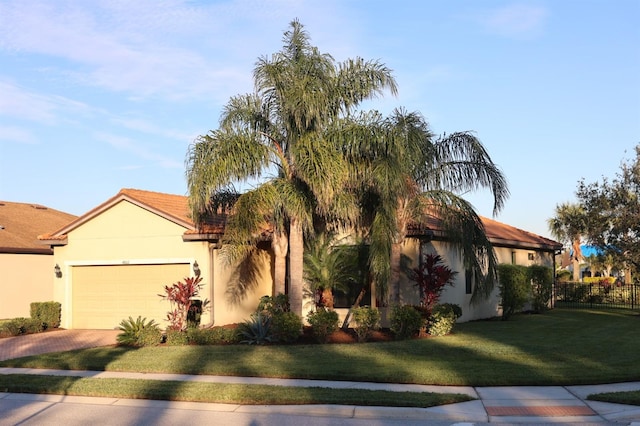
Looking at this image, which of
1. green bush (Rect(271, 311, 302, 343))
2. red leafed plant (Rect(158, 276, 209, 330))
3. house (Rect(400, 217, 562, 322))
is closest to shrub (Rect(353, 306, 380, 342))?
green bush (Rect(271, 311, 302, 343))

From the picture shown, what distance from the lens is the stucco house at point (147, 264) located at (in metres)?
20.6

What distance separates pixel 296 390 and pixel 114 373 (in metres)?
4.24

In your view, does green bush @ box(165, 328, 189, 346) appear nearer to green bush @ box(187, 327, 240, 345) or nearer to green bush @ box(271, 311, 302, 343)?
green bush @ box(187, 327, 240, 345)

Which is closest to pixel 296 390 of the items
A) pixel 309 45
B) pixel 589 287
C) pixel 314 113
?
pixel 314 113

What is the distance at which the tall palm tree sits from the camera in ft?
55.6

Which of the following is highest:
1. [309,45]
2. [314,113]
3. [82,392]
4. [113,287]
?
[309,45]

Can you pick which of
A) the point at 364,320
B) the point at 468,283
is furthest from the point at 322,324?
the point at 468,283

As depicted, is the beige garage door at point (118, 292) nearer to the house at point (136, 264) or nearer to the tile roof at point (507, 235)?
the house at point (136, 264)

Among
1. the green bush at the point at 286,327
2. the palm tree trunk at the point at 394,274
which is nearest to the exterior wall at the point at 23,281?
the green bush at the point at 286,327

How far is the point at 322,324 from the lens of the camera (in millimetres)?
17109

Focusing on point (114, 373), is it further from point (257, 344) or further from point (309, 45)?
point (309, 45)

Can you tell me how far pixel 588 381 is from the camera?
37.6 feet

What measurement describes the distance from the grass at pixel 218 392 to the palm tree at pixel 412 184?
6759mm

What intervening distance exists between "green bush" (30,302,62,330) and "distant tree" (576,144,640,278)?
60.2 feet
